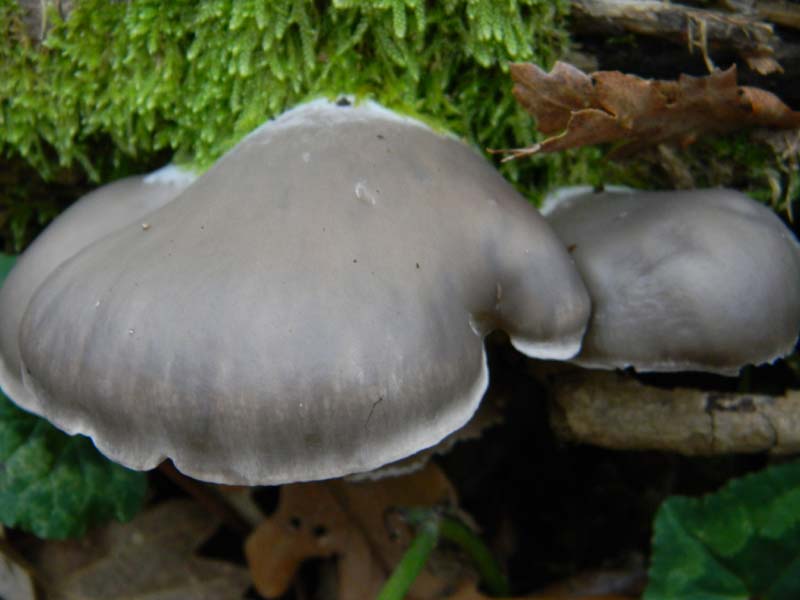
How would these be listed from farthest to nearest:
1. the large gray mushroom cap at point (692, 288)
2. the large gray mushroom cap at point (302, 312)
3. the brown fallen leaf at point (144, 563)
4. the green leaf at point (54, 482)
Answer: the brown fallen leaf at point (144, 563)
the green leaf at point (54, 482)
the large gray mushroom cap at point (692, 288)
the large gray mushroom cap at point (302, 312)

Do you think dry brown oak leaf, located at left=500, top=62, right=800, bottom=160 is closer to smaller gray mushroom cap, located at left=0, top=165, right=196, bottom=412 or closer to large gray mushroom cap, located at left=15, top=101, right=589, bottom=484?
large gray mushroom cap, located at left=15, top=101, right=589, bottom=484

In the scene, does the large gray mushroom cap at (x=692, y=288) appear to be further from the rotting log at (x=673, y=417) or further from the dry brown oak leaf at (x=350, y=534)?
the dry brown oak leaf at (x=350, y=534)

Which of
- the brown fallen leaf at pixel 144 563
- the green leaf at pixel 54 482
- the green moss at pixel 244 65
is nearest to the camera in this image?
the green moss at pixel 244 65

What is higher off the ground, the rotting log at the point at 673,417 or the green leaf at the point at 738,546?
the rotting log at the point at 673,417

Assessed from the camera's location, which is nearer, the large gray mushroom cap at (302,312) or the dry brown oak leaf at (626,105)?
the large gray mushroom cap at (302,312)

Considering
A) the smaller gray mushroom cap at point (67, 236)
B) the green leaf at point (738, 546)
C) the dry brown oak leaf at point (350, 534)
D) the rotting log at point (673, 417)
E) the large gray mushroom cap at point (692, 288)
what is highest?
the smaller gray mushroom cap at point (67, 236)

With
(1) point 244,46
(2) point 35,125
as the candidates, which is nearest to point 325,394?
(1) point 244,46

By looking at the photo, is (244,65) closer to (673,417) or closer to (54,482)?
(54,482)

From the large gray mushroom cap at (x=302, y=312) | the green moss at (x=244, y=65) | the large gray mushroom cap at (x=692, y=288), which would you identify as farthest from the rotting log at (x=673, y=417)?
the green moss at (x=244, y=65)
